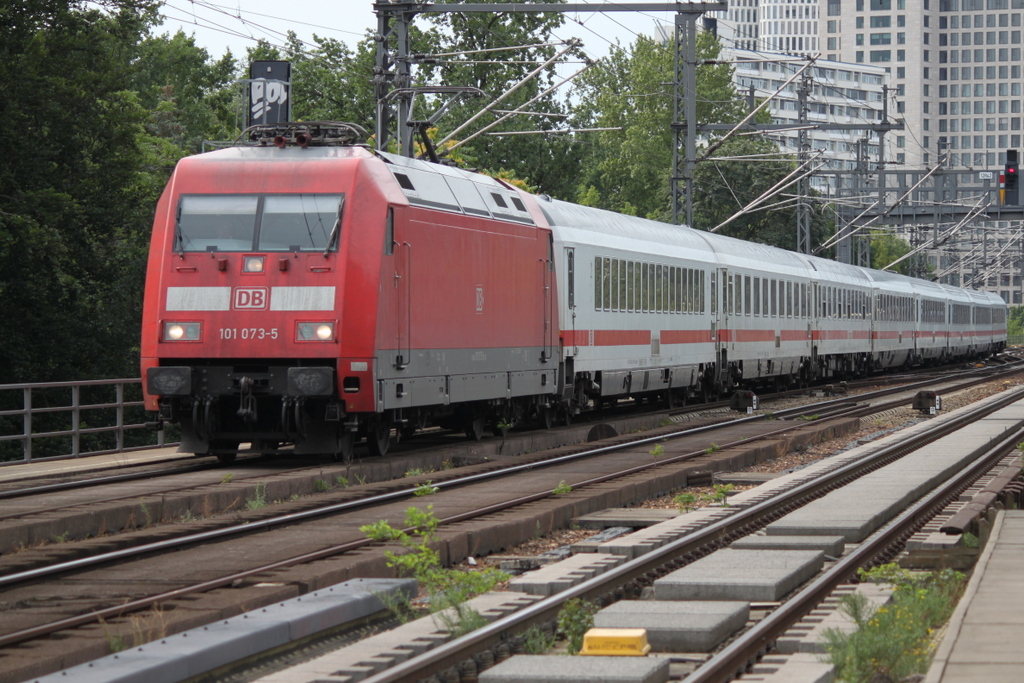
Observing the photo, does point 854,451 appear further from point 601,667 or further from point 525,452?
point 601,667

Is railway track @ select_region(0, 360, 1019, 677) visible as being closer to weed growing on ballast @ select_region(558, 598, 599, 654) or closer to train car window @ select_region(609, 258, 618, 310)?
weed growing on ballast @ select_region(558, 598, 599, 654)

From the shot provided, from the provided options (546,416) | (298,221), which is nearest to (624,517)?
(298,221)

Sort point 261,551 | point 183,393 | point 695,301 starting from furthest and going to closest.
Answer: point 695,301
point 183,393
point 261,551

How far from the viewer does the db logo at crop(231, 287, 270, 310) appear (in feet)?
53.0

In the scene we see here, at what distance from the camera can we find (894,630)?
7203 mm

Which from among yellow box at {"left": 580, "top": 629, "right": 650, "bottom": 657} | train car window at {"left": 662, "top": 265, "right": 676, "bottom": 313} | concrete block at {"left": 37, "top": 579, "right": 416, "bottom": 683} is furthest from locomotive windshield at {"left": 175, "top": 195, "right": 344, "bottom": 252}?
train car window at {"left": 662, "top": 265, "right": 676, "bottom": 313}

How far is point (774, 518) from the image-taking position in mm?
13047

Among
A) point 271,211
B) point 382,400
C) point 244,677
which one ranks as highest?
point 271,211

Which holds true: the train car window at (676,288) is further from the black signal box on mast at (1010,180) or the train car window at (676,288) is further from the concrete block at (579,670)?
the concrete block at (579,670)

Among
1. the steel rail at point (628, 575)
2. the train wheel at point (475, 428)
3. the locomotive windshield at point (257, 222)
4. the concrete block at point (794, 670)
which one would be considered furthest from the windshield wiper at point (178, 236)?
the concrete block at point (794, 670)

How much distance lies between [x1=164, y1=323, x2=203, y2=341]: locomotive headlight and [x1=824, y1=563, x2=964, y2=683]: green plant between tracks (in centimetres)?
915

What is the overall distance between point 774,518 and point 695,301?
59.2 feet

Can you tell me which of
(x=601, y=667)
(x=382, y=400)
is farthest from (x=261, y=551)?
(x=382, y=400)

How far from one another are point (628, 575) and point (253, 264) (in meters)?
7.95
